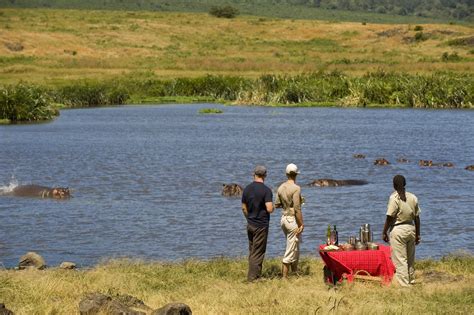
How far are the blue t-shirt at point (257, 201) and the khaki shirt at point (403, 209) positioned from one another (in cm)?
181

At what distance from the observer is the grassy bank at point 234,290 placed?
1302 cm

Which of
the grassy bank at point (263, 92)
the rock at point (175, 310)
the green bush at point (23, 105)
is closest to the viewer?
the rock at point (175, 310)

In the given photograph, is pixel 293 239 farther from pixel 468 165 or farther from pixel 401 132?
pixel 401 132

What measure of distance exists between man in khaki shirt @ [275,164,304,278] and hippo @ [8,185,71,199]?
12.6 m

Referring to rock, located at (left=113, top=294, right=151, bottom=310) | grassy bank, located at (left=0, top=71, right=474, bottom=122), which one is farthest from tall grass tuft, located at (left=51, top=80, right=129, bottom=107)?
rock, located at (left=113, top=294, right=151, bottom=310)

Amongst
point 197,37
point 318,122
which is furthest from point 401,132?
point 197,37

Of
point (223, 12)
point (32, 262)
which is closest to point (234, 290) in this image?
point (32, 262)

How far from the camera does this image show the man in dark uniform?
15086 mm

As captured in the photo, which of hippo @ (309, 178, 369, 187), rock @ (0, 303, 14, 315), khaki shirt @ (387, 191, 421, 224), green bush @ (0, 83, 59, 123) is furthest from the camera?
green bush @ (0, 83, 59, 123)

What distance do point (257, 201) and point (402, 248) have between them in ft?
7.37

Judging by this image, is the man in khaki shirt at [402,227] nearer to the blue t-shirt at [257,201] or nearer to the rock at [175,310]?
the blue t-shirt at [257,201]

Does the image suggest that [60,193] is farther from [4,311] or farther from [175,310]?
[175,310]

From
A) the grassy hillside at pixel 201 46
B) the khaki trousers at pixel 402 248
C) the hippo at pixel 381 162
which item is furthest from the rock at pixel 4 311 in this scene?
the grassy hillside at pixel 201 46

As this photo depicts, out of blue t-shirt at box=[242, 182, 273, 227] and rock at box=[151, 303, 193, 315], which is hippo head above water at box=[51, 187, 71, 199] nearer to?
blue t-shirt at box=[242, 182, 273, 227]
